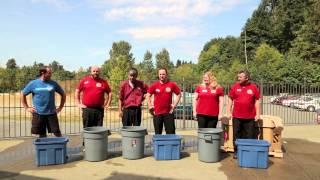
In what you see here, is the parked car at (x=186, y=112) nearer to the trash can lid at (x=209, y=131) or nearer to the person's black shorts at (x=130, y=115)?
the person's black shorts at (x=130, y=115)

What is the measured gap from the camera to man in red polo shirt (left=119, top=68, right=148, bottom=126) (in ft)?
31.0

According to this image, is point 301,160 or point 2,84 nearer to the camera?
point 301,160

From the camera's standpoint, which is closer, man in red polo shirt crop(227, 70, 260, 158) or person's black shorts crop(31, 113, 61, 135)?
person's black shorts crop(31, 113, 61, 135)

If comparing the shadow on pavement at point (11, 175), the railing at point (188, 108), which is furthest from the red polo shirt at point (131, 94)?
the railing at point (188, 108)

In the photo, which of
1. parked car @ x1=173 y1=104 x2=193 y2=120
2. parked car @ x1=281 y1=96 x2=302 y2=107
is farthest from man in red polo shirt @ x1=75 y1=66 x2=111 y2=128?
parked car @ x1=281 y1=96 x2=302 y2=107

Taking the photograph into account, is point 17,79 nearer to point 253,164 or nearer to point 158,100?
point 158,100

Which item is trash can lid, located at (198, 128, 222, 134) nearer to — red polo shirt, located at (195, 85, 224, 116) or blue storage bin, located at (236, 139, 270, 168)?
red polo shirt, located at (195, 85, 224, 116)

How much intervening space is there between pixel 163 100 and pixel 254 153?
88.8 inches

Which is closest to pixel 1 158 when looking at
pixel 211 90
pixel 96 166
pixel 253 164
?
pixel 96 166

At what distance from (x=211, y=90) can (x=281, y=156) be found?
7.22 feet

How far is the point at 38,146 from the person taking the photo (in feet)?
26.7

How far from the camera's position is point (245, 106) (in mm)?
8836

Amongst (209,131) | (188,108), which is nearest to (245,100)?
(209,131)

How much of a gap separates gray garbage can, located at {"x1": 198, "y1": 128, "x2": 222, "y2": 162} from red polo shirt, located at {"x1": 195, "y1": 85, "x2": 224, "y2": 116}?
0.56 meters
